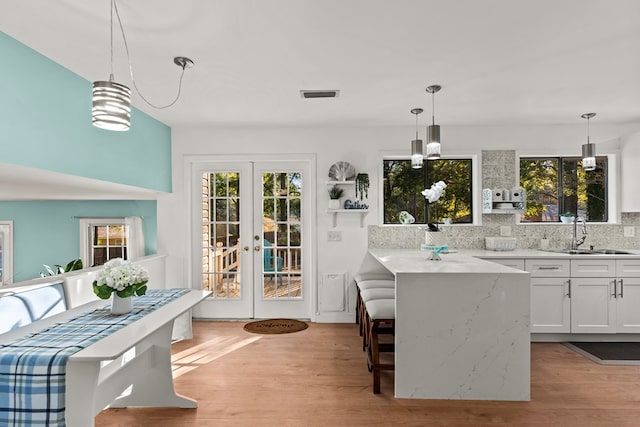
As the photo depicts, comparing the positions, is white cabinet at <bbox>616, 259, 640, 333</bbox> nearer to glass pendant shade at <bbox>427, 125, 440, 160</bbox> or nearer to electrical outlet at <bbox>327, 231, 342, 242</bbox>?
glass pendant shade at <bbox>427, 125, 440, 160</bbox>

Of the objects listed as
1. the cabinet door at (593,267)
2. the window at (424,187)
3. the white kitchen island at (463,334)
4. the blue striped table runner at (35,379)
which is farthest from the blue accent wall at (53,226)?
the cabinet door at (593,267)

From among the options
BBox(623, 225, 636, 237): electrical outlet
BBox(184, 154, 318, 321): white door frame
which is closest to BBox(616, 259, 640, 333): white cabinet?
BBox(623, 225, 636, 237): electrical outlet

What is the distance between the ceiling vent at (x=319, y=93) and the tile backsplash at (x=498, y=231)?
1.74 meters

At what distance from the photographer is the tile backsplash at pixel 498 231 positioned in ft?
14.3

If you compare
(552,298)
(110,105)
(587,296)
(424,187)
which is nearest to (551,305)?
(552,298)

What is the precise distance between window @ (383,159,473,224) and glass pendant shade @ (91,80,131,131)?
3.50 metres

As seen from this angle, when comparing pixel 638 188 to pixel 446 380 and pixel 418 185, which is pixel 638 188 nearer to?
pixel 418 185

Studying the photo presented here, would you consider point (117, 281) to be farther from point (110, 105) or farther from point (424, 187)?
point (424, 187)

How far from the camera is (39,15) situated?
2.02 metres

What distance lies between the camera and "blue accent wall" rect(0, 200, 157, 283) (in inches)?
181

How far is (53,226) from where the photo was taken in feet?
16.2

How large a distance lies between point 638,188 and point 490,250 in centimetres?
166

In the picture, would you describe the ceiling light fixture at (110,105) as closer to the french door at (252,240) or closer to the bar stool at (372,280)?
the bar stool at (372,280)

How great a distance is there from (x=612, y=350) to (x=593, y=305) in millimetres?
424
